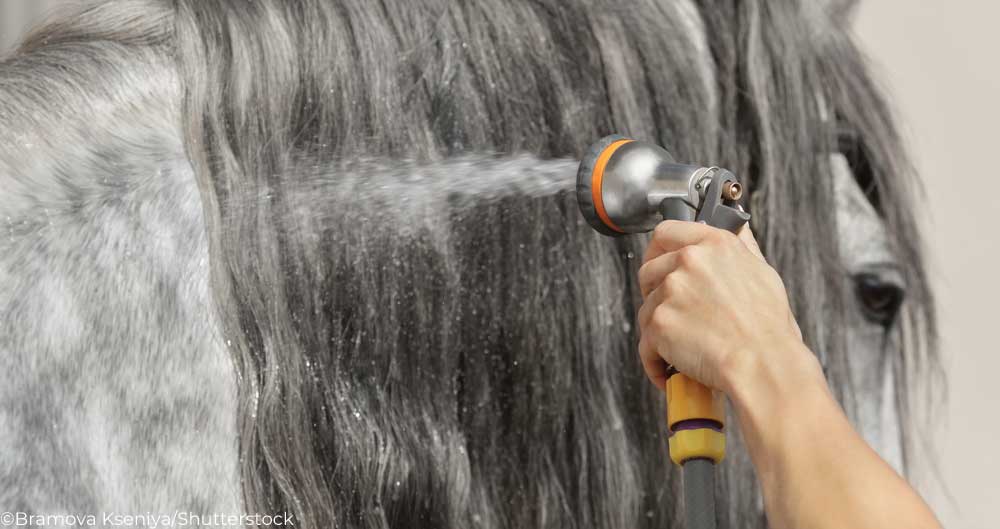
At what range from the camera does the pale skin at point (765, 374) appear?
477 mm

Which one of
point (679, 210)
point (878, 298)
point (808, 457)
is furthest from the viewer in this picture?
point (878, 298)

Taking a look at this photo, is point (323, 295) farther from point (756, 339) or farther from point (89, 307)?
point (756, 339)

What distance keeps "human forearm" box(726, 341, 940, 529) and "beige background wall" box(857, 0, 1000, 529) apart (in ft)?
1.59

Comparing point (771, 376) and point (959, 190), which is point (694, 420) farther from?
point (959, 190)

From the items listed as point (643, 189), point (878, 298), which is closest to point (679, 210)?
point (643, 189)

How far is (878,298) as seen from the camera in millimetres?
A: 923

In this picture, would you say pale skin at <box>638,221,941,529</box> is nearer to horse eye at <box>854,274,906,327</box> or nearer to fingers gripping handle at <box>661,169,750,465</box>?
fingers gripping handle at <box>661,169,750,465</box>

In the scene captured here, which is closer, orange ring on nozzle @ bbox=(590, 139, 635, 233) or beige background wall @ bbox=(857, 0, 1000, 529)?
orange ring on nozzle @ bbox=(590, 139, 635, 233)

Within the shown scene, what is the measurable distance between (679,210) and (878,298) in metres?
0.39

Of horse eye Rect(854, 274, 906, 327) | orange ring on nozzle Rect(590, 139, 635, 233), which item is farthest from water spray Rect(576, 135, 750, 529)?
horse eye Rect(854, 274, 906, 327)

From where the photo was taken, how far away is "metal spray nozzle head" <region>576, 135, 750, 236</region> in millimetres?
588

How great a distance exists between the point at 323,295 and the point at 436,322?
0.07m

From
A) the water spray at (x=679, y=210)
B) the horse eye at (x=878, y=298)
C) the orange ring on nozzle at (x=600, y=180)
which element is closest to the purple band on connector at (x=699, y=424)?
the water spray at (x=679, y=210)

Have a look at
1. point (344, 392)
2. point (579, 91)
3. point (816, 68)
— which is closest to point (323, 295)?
point (344, 392)
